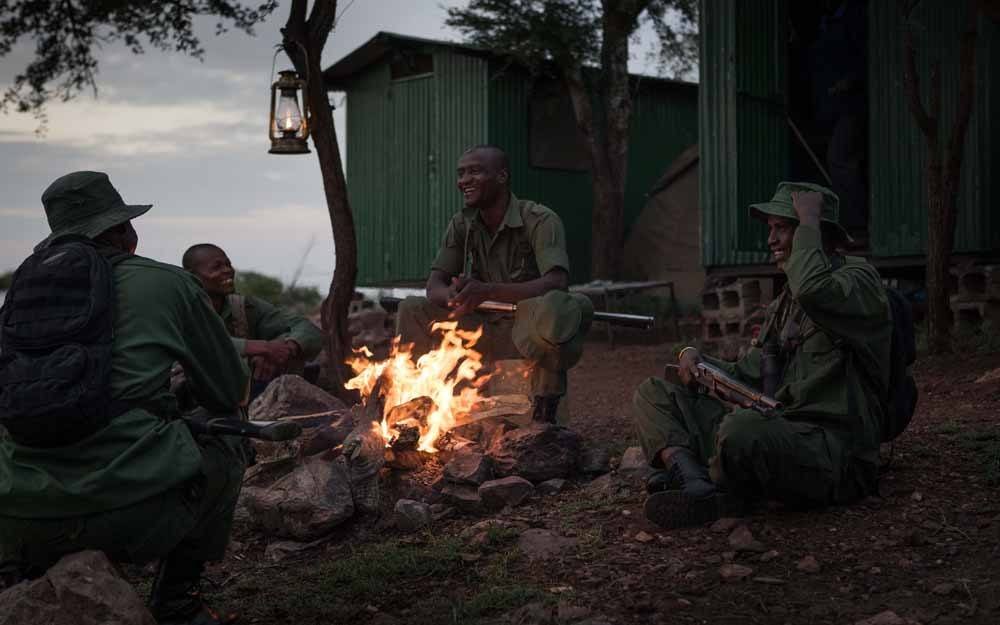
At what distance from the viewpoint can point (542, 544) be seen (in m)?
4.45

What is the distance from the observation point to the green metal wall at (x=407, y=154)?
55.9 feet

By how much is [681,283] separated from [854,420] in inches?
479

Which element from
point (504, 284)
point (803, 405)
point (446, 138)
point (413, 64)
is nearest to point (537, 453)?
point (504, 284)

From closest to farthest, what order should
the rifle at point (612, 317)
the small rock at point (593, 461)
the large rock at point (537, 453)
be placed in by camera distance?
the large rock at point (537, 453) → the small rock at point (593, 461) → the rifle at point (612, 317)

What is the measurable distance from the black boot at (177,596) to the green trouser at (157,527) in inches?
1.3

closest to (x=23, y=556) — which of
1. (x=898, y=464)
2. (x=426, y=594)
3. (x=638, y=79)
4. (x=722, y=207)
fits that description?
(x=426, y=594)

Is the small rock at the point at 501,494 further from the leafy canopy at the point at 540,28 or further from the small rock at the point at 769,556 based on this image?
the leafy canopy at the point at 540,28

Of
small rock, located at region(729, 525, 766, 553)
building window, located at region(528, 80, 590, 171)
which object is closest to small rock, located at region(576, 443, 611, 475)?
small rock, located at region(729, 525, 766, 553)

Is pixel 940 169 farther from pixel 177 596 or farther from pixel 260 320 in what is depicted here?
pixel 177 596

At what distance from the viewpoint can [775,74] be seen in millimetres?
11188

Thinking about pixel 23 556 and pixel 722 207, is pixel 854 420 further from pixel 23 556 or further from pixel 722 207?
pixel 722 207

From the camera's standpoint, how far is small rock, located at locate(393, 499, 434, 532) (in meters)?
5.02

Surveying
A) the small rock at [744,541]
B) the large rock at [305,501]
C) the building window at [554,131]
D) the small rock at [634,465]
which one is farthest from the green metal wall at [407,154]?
the small rock at [744,541]

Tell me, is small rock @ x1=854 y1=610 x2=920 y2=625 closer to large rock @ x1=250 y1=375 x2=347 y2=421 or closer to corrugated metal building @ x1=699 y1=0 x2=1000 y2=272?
large rock @ x1=250 y1=375 x2=347 y2=421
